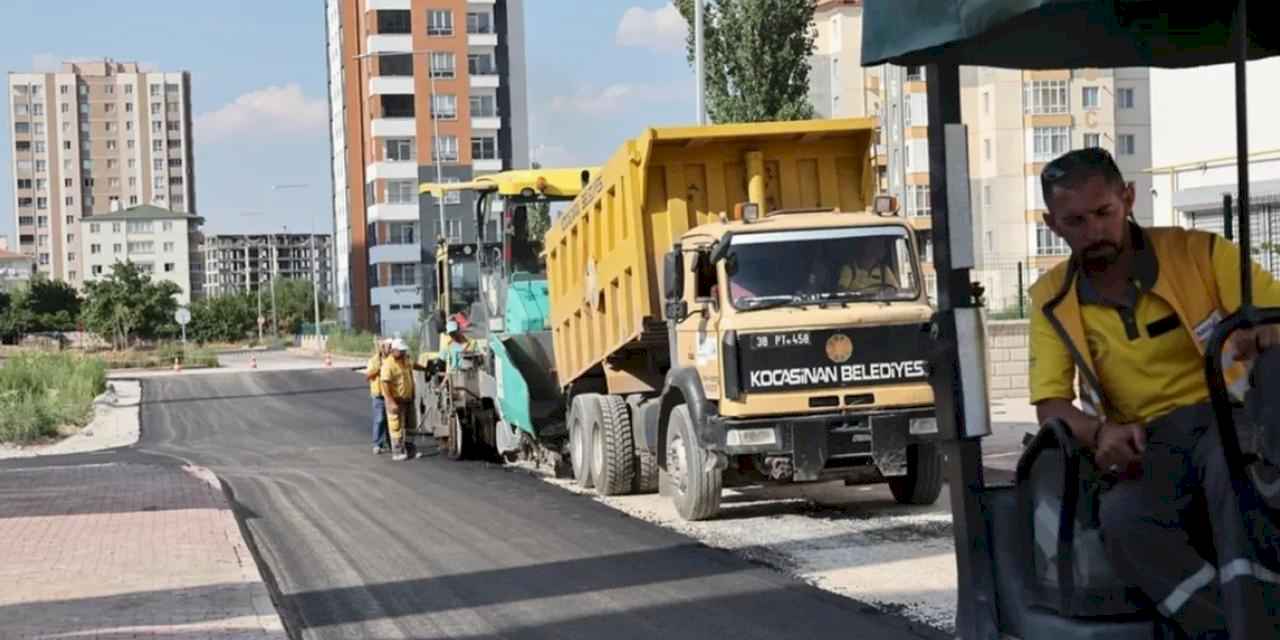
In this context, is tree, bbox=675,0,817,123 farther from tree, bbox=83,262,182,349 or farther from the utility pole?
tree, bbox=83,262,182,349

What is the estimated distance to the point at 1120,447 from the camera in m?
3.61

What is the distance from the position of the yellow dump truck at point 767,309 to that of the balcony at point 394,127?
84.9 meters

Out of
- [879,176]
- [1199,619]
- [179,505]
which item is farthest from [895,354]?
[1199,619]

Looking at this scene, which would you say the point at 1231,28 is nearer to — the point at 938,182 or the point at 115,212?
the point at 938,182

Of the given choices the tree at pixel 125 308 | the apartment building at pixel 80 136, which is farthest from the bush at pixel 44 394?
the apartment building at pixel 80 136

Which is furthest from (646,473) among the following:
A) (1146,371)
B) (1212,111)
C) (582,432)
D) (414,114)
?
(414,114)

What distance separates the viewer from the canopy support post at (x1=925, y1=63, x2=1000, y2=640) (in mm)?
4004

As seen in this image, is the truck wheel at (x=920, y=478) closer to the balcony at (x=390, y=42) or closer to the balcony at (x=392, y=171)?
the balcony at (x=390, y=42)

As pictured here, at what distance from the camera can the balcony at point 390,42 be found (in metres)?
97.7

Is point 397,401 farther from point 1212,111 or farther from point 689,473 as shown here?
point 1212,111

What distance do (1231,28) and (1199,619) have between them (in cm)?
176

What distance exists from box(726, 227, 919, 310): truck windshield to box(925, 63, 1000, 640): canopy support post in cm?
918

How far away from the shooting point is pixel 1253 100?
4117 millimetres

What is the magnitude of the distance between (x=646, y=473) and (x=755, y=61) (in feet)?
56.8
